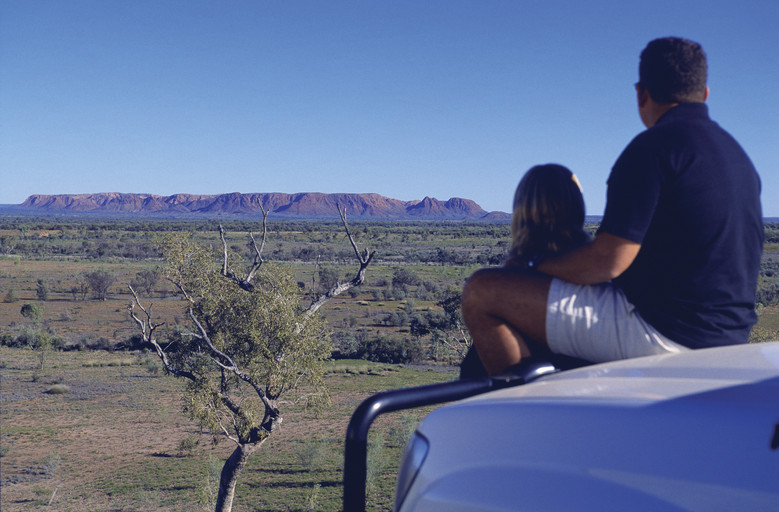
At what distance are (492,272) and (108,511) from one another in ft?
50.8

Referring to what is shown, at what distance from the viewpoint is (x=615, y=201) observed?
6.42 feet

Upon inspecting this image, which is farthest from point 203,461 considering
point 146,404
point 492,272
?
point 492,272

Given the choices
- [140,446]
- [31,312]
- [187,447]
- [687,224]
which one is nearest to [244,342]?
[187,447]

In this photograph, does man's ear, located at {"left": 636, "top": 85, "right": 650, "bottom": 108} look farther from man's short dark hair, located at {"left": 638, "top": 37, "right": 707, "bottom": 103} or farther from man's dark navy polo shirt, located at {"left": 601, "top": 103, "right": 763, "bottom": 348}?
man's dark navy polo shirt, located at {"left": 601, "top": 103, "right": 763, "bottom": 348}

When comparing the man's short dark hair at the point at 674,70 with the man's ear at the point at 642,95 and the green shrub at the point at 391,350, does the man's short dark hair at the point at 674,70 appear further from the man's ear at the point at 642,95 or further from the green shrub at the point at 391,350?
the green shrub at the point at 391,350

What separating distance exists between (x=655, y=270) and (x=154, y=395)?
1075 inches

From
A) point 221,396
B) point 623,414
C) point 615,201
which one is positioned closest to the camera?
point 623,414

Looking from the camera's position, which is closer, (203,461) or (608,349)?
(608,349)

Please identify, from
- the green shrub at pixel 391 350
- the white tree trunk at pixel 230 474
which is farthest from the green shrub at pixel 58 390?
the white tree trunk at pixel 230 474

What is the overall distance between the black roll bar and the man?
272 mm

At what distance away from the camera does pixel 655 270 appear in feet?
6.64

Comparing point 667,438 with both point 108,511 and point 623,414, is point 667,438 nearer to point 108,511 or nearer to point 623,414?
point 623,414

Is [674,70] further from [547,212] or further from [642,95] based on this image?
[547,212]

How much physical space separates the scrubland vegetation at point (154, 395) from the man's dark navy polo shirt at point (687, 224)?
12.0 m
